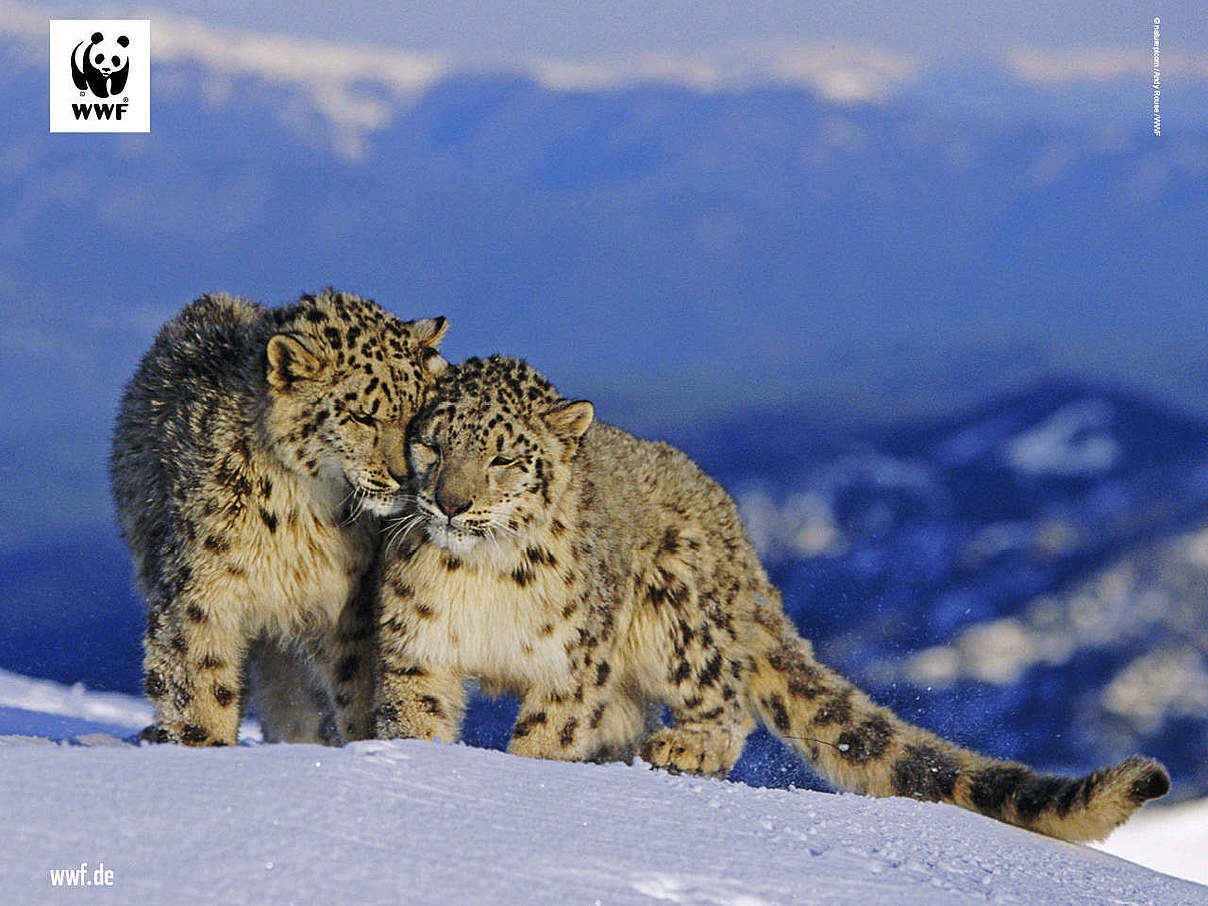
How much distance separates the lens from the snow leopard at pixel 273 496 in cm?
591

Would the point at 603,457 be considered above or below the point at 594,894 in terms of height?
above

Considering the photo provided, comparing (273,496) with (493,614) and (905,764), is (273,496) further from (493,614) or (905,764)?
(905,764)

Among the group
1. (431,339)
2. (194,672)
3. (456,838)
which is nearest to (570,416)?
(431,339)

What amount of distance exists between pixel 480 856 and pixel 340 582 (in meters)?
2.08

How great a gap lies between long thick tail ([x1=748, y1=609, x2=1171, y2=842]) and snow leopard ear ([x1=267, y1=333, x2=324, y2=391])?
261cm

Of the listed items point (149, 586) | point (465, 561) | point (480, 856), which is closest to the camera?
point (480, 856)

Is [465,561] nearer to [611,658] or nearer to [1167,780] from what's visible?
[611,658]

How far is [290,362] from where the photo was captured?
5.93 meters

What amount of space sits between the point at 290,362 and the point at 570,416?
114 centimetres

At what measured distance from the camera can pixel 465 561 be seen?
603cm

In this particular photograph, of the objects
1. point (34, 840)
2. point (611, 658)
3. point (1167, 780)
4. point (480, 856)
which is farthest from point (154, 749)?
point (1167, 780)

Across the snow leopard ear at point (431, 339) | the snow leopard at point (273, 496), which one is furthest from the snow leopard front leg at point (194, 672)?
the snow leopard ear at point (431, 339)

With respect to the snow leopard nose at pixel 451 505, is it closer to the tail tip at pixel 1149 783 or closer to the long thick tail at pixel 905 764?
the long thick tail at pixel 905 764

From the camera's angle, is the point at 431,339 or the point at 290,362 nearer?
the point at 290,362
